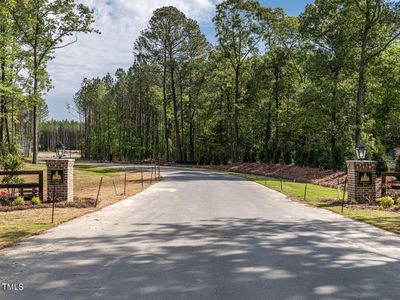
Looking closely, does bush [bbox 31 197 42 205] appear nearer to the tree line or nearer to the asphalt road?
the asphalt road

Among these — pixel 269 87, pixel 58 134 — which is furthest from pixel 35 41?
pixel 58 134

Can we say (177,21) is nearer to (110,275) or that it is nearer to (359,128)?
(359,128)

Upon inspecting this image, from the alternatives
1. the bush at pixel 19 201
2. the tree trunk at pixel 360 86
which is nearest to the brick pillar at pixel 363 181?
the bush at pixel 19 201

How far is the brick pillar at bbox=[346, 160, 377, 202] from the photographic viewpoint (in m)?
16.1

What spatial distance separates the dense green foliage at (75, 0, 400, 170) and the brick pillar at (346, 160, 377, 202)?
12.2 m

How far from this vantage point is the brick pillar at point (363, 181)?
16.1 m

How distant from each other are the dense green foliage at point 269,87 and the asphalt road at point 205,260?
2038cm

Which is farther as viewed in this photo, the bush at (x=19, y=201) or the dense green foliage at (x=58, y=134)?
the dense green foliage at (x=58, y=134)

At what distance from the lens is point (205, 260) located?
6734mm

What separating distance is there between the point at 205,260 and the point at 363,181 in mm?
11164

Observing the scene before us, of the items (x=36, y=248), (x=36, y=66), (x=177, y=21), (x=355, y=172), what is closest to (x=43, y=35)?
(x=36, y=66)

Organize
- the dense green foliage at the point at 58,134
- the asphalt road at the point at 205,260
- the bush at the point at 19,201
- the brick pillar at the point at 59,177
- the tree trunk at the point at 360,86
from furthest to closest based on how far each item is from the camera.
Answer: the dense green foliage at the point at 58,134 → the tree trunk at the point at 360,86 → the brick pillar at the point at 59,177 → the bush at the point at 19,201 → the asphalt road at the point at 205,260

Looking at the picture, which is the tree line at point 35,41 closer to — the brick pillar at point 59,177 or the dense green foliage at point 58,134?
the brick pillar at point 59,177

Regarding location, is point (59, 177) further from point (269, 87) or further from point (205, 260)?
point (269, 87)
